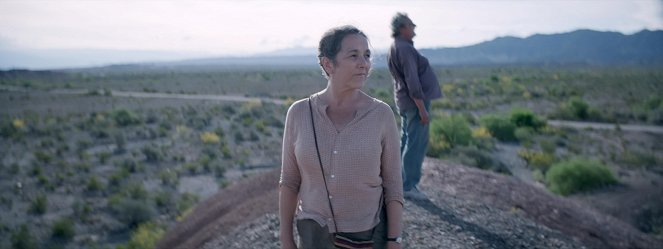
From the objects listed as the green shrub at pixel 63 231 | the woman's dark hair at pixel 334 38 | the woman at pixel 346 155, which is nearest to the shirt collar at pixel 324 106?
the woman at pixel 346 155

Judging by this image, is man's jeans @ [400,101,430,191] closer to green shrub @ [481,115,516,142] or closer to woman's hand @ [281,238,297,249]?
woman's hand @ [281,238,297,249]

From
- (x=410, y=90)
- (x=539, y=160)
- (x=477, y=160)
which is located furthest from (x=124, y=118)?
(x=410, y=90)

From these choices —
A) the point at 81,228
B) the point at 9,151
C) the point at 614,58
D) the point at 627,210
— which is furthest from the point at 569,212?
the point at 614,58

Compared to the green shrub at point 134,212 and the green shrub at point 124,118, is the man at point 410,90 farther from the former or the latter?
the green shrub at point 124,118

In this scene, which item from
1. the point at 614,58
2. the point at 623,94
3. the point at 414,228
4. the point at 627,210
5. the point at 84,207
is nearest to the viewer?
the point at 414,228

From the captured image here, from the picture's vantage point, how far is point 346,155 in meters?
3.22

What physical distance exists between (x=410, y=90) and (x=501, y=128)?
17.2 meters

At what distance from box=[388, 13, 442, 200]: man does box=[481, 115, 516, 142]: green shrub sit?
1639 cm

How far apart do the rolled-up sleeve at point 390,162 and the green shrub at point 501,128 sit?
1989cm

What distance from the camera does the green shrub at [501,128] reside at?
22.6 metres

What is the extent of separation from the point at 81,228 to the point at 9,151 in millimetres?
10077

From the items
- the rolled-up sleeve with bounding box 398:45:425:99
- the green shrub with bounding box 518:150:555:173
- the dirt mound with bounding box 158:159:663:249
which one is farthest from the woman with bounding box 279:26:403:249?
the green shrub with bounding box 518:150:555:173

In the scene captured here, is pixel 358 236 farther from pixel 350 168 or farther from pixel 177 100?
pixel 177 100

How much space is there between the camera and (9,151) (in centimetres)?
2038
